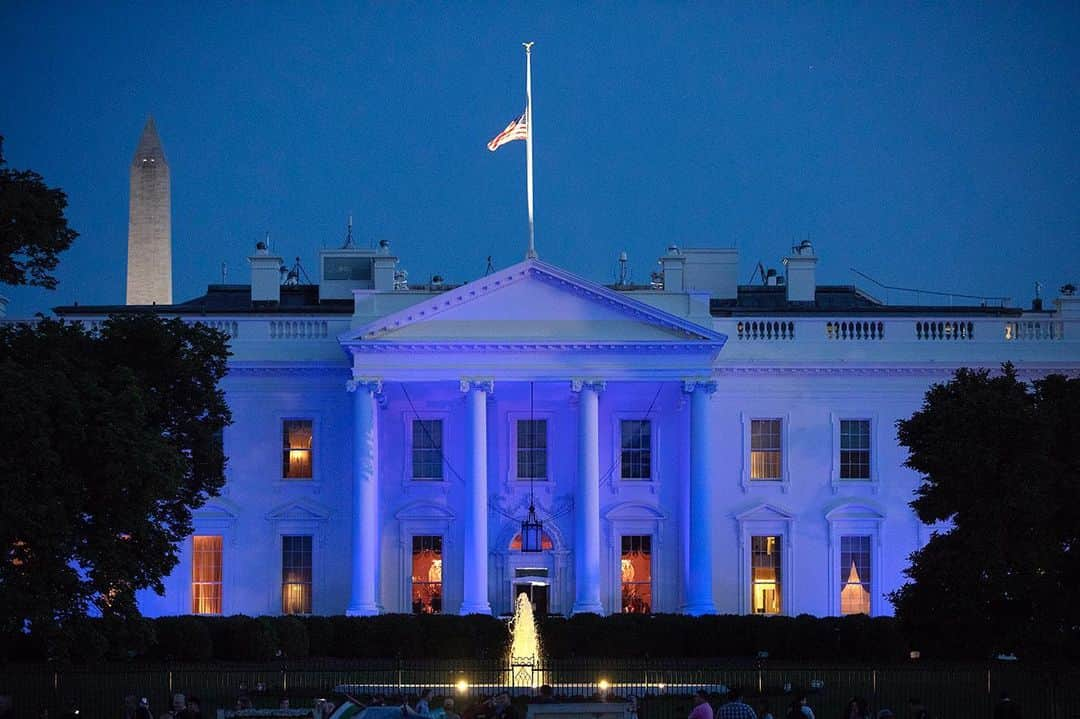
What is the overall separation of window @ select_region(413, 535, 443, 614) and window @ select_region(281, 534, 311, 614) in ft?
10.9

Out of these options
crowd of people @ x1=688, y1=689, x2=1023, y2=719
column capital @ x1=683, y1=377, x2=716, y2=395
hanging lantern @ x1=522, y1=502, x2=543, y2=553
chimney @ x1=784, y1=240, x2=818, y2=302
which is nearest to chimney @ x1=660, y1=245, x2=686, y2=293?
chimney @ x1=784, y1=240, x2=818, y2=302

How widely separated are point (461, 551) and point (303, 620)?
7.52 meters

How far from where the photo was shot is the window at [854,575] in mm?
59875

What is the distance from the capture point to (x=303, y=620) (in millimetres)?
53781

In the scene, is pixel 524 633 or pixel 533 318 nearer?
pixel 524 633

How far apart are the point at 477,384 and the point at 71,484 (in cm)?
2122

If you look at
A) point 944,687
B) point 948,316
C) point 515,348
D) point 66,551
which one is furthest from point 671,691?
point 948,316

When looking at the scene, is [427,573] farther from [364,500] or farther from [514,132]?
[514,132]

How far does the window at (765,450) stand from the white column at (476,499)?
899cm

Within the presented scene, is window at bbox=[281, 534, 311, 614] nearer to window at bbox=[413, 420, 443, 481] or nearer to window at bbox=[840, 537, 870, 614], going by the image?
window at bbox=[413, 420, 443, 481]

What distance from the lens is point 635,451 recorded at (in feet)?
198

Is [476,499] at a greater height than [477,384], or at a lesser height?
lesser

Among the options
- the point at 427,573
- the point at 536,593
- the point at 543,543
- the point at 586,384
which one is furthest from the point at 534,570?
the point at 586,384

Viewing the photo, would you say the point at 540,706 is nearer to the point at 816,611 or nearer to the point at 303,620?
the point at 303,620
